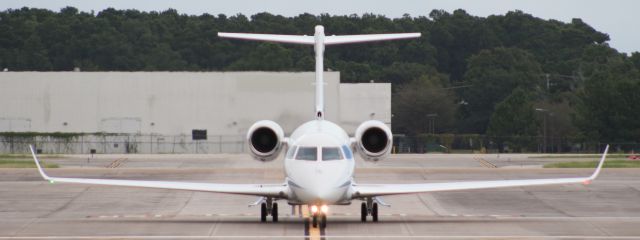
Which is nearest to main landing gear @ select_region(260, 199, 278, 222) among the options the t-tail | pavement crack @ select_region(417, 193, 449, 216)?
the t-tail

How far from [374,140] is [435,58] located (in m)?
117

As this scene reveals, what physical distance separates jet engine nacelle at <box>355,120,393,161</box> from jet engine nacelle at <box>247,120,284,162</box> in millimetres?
1849

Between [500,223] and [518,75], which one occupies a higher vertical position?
[518,75]

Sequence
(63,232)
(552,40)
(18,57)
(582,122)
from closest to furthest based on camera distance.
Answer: (63,232)
(582,122)
(18,57)
(552,40)

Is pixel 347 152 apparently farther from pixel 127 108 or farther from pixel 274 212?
pixel 127 108

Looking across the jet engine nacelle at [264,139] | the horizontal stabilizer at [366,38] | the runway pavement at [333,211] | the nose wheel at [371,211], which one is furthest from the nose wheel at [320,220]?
the horizontal stabilizer at [366,38]

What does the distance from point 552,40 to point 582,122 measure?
45.9 m

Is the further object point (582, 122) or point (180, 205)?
point (582, 122)

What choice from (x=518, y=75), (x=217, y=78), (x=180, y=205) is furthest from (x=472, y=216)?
(x=518, y=75)

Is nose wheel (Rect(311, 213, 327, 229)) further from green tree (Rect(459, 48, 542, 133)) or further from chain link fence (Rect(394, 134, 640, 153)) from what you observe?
green tree (Rect(459, 48, 542, 133))

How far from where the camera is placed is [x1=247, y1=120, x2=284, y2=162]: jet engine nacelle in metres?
29.1

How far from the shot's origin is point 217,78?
3214 inches

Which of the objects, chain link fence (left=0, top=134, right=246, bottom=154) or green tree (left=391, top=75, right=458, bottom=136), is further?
green tree (left=391, top=75, right=458, bottom=136)

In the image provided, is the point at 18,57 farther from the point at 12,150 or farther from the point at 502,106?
the point at 502,106
